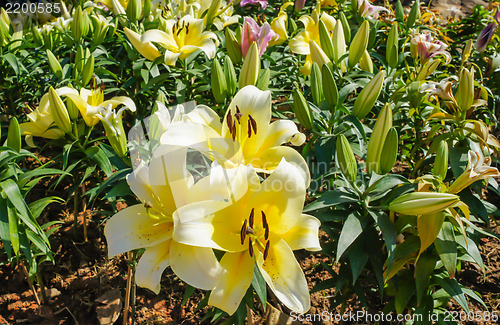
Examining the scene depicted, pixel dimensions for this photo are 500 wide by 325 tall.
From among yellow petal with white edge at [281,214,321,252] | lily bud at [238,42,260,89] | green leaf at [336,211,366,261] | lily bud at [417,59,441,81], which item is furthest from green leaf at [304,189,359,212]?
lily bud at [417,59,441,81]

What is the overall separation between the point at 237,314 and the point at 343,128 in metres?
0.65

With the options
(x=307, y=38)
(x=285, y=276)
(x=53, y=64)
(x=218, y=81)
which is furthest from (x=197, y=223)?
(x=53, y=64)

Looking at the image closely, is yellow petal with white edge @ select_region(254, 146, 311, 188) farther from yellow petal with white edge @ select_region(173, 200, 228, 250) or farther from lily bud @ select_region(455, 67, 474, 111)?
lily bud @ select_region(455, 67, 474, 111)

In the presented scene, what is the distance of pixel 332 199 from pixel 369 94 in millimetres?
370

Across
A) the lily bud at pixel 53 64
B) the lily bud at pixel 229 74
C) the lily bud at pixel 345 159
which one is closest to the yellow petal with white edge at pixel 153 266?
the lily bud at pixel 345 159

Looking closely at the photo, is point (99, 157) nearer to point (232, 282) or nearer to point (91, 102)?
point (91, 102)

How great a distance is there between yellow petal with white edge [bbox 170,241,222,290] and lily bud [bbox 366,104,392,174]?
541 mm

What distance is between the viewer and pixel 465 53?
1893 mm

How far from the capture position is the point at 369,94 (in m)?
1.27

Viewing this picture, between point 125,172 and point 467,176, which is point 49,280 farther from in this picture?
point 467,176

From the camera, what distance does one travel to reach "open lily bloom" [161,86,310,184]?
1.01m

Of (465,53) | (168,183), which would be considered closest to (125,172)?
(168,183)

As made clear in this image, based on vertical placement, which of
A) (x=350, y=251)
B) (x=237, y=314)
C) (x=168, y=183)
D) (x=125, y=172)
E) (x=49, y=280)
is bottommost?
(x=49, y=280)

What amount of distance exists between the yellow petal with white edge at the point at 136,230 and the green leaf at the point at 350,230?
15.9 inches
